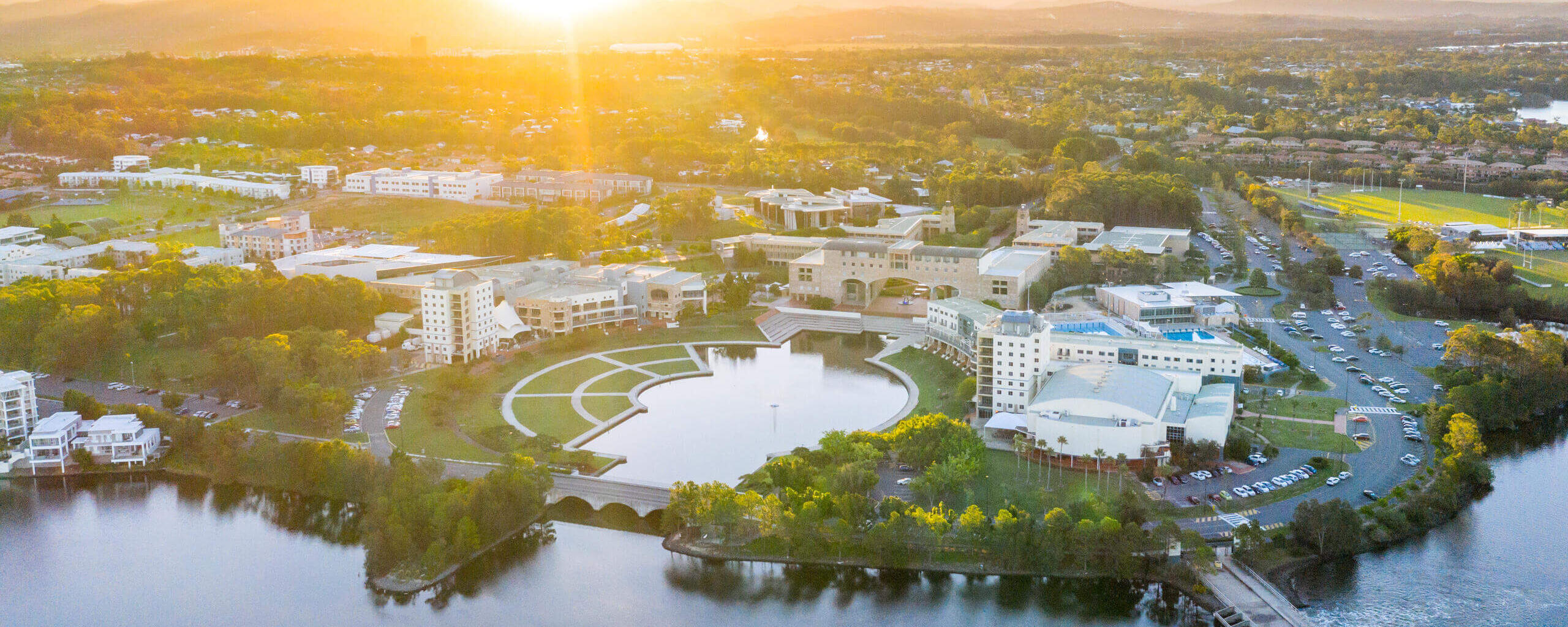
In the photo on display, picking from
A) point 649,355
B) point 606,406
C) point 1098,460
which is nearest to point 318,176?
point 649,355

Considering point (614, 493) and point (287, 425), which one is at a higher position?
point (287, 425)

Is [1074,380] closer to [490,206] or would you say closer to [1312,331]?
[1312,331]

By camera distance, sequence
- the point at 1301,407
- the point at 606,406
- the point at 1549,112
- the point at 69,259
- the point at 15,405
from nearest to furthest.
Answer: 1. the point at 15,405
2. the point at 1301,407
3. the point at 606,406
4. the point at 69,259
5. the point at 1549,112

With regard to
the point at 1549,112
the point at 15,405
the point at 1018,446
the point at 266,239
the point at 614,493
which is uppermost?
the point at 1549,112

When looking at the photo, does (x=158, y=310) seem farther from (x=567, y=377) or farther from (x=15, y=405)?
(x=567, y=377)

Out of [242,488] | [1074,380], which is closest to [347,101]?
[242,488]

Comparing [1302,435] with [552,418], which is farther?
[552,418]
